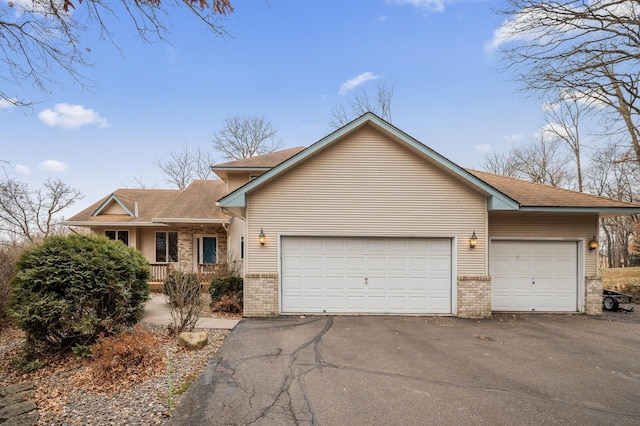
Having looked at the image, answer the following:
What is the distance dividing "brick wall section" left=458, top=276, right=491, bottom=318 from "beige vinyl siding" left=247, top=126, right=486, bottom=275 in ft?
0.84

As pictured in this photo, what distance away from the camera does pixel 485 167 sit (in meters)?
29.7

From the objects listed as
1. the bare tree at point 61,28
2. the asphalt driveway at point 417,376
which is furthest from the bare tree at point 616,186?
the bare tree at point 61,28

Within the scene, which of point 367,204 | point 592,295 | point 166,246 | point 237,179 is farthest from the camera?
point 166,246

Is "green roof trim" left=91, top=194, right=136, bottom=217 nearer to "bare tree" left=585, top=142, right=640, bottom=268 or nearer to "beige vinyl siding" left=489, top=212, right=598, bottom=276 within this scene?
"beige vinyl siding" left=489, top=212, right=598, bottom=276

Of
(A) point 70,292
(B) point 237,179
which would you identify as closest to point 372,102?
(B) point 237,179

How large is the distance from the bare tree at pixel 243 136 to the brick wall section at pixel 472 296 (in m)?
22.2

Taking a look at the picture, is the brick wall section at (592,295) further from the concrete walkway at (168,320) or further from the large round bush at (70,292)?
the large round bush at (70,292)

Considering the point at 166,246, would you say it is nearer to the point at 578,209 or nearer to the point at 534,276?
the point at 534,276

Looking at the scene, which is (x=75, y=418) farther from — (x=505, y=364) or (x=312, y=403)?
(x=505, y=364)

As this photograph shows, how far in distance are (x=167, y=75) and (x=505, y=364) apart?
1402 cm

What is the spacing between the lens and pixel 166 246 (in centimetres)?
1591

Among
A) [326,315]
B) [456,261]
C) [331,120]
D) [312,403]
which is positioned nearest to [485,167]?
[331,120]

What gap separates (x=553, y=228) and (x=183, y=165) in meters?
29.4

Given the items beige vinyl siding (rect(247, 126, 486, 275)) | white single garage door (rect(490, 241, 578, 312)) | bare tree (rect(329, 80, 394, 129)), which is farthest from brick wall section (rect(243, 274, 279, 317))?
bare tree (rect(329, 80, 394, 129))
